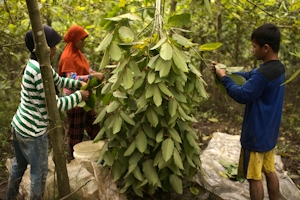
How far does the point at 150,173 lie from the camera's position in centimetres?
203

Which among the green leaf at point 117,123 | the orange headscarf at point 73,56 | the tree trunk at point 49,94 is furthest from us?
the orange headscarf at point 73,56

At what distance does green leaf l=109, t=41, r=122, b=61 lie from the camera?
1544 millimetres

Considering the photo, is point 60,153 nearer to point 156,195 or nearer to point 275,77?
point 156,195

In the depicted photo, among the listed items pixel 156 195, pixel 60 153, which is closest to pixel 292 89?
pixel 156 195

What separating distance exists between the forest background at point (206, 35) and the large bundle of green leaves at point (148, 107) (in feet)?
2.73

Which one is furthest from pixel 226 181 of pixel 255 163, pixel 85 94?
pixel 85 94

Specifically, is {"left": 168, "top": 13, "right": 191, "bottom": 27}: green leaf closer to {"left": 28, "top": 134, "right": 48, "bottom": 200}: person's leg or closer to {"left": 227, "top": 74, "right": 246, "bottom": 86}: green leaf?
{"left": 227, "top": 74, "right": 246, "bottom": 86}: green leaf

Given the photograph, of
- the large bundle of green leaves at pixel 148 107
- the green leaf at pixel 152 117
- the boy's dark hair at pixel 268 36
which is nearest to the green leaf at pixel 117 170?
the large bundle of green leaves at pixel 148 107

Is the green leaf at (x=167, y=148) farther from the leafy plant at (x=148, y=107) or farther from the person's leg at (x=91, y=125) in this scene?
the person's leg at (x=91, y=125)

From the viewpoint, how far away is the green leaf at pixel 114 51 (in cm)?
154

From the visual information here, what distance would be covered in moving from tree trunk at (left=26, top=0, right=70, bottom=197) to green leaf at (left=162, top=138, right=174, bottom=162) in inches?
24.9

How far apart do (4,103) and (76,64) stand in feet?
9.01

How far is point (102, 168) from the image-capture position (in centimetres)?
235

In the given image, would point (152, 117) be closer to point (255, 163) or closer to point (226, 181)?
point (255, 163)
